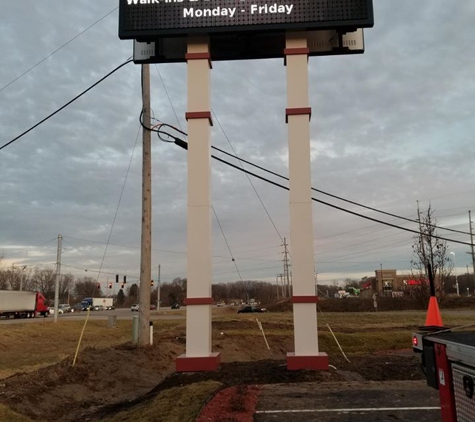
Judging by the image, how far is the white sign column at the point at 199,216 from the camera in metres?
10.5

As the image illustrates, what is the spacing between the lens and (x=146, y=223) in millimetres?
16875

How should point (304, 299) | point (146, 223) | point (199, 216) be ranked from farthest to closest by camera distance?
point (146, 223) → point (199, 216) → point (304, 299)

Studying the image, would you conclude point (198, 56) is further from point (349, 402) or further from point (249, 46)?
point (349, 402)

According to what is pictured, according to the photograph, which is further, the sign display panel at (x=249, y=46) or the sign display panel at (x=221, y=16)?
the sign display panel at (x=249, y=46)

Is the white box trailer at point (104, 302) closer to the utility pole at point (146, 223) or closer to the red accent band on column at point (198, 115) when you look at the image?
the utility pole at point (146, 223)

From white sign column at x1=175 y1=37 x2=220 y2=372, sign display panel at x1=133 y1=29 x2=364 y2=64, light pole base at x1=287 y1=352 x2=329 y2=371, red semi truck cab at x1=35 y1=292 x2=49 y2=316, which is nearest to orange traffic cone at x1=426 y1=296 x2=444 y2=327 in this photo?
light pole base at x1=287 y1=352 x2=329 y2=371

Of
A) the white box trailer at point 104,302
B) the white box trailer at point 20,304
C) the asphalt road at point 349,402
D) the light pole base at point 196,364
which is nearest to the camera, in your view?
the asphalt road at point 349,402

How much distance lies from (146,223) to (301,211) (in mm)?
7861

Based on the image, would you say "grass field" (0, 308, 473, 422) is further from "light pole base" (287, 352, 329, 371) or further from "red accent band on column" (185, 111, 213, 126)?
"red accent band on column" (185, 111, 213, 126)

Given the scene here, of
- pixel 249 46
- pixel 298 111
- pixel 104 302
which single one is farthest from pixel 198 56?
pixel 104 302

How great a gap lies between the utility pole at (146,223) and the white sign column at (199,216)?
5.75 m

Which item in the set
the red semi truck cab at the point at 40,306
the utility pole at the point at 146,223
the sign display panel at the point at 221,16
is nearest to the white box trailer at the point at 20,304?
the red semi truck cab at the point at 40,306

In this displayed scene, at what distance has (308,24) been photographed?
10.7 metres

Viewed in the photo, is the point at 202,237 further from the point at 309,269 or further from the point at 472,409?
the point at 472,409
